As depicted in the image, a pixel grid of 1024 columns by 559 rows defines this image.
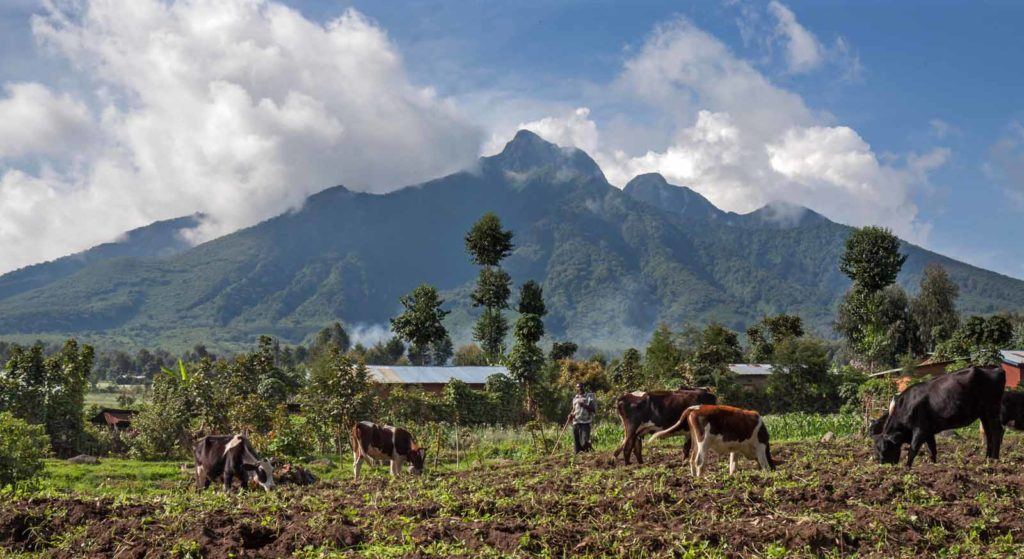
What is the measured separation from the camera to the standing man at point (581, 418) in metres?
19.6

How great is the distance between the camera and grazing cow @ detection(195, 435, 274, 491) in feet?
46.4

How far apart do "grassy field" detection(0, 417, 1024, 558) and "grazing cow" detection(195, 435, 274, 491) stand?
221 centimetres

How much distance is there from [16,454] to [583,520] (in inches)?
448

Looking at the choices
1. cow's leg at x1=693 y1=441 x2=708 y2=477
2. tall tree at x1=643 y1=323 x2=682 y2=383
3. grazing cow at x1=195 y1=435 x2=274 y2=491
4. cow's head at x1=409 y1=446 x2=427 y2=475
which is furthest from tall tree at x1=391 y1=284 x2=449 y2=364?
cow's leg at x1=693 y1=441 x2=708 y2=477

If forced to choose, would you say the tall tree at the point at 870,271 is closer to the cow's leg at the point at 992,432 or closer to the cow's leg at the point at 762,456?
the cow's leg at the point at 992,432

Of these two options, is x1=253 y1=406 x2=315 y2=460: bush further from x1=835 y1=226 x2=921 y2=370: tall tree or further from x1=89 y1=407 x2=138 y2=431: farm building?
x1=835 y1=226 x2=921 y2=370: tall tree

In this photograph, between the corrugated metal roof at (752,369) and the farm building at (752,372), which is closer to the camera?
the farm building at (752,372)

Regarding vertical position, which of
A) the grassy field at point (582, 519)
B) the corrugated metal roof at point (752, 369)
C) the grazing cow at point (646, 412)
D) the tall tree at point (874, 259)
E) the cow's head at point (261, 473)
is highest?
the tall tree at point (874, 259)

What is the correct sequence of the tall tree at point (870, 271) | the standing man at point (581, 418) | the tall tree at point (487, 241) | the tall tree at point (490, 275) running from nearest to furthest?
the standing man at point (581, 418)
the tall tree at point (870, 271)
the tall tree at point (487, 241)
the tall tree at point (490, 275)

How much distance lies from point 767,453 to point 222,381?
21.9 metres

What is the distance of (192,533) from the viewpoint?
25.6ft

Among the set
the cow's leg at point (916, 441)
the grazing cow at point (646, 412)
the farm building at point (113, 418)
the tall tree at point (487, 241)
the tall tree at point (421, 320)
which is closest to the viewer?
the cow's leg at point (916, 441)

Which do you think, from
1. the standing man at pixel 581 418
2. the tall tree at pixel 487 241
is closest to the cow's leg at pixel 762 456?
the standing man at pixel 581 418

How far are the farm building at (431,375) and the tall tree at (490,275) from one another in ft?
27.1
